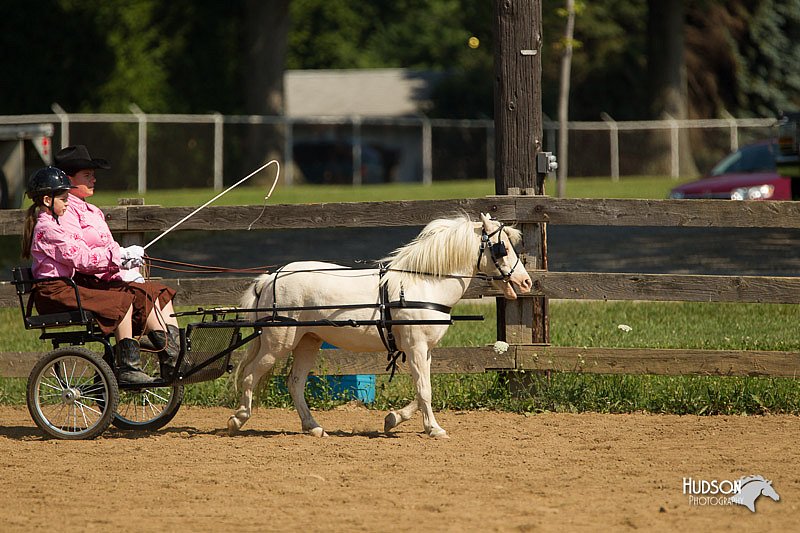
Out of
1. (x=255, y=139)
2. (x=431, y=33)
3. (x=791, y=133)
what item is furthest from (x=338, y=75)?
(x=791, y=133)

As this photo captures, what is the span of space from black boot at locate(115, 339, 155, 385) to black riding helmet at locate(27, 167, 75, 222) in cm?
100

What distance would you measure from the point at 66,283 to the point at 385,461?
2568 mm

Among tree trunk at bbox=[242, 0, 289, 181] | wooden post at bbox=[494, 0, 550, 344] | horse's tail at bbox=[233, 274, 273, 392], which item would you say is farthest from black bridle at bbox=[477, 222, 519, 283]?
tree trunk at bbox=[242, 0, 289, 181]

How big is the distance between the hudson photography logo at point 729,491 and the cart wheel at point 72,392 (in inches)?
154

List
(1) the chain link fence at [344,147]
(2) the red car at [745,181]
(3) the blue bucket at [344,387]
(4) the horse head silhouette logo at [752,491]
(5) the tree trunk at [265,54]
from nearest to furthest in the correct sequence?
(4) the horse head silhouette logo at [752,491], (3) the blue bucket at [344,387], (2) the red car at [745,181], (1) the chain link fence at [344,147], (5) the tree trunk at [265,54]

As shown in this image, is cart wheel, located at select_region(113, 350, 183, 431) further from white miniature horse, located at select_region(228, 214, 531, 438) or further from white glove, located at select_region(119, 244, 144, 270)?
white glove, located at select_region(119, 244, 144, 270)

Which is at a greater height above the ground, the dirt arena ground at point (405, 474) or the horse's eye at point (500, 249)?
the horse's eye at point (500, 249)

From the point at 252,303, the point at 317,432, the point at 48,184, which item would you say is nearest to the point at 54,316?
the point at 48,184

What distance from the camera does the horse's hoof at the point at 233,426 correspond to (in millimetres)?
8180

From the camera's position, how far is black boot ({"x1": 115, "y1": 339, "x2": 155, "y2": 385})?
8.06m

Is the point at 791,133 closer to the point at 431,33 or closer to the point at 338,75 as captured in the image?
the point at 338,75

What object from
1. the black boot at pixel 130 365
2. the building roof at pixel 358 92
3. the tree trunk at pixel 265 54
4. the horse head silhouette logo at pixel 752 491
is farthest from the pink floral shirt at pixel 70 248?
the building roof at pixel 358 92

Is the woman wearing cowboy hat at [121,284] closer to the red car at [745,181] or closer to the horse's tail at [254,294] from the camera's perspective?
the horse's tail at [254,294]

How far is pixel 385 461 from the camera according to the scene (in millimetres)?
7230
